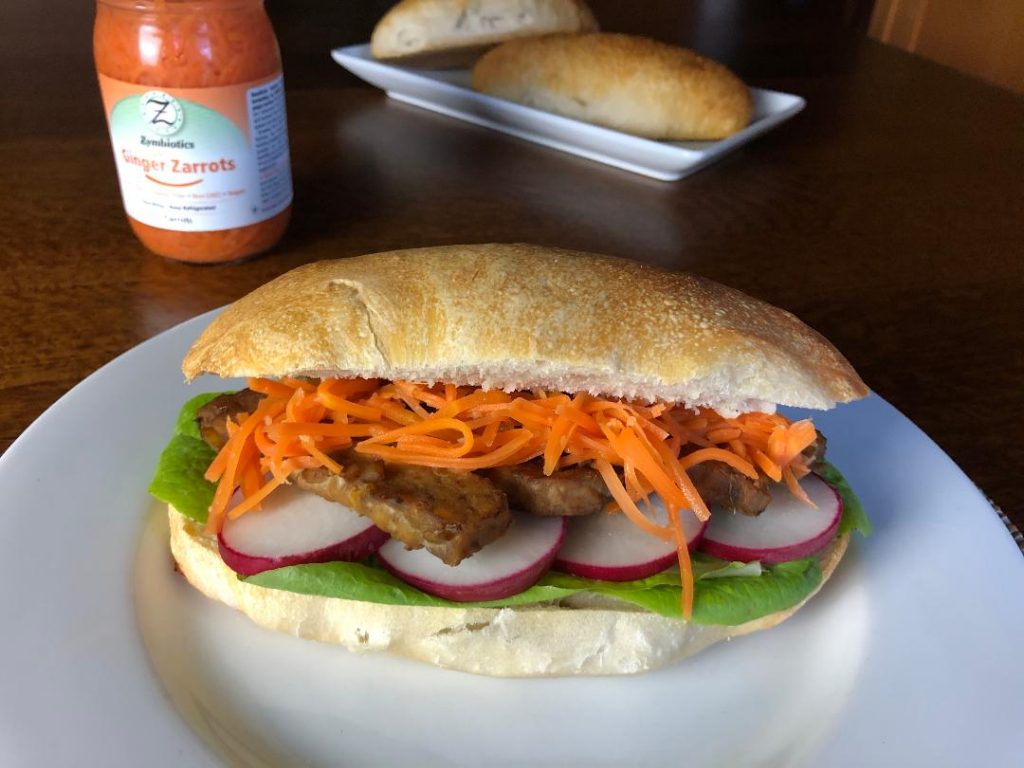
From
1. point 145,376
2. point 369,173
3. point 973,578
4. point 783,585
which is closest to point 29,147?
point 369,173

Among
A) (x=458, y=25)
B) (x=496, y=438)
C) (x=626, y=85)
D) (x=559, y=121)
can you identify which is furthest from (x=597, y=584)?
(x=458, y=25)

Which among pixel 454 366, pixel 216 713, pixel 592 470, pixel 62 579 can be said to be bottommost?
pixel 216 713

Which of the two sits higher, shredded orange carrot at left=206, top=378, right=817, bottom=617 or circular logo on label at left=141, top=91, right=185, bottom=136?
circular logo on label at left=141, top=91, right=185, bottom=136

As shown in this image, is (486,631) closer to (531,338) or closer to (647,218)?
(531,338)

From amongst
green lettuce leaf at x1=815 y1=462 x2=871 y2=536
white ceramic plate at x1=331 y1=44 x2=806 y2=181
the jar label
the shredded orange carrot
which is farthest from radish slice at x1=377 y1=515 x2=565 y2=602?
white ceramic plate at x1=331 y1=44 x2=806 y2=181

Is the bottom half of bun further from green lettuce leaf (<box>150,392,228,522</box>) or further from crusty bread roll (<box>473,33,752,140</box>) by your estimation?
crusty bread roll (<box>473,33,752,140</box>)

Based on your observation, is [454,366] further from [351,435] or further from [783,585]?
[783,585]

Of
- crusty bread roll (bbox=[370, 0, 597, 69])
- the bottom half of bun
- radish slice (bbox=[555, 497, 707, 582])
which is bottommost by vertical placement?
the bottom half of bun
